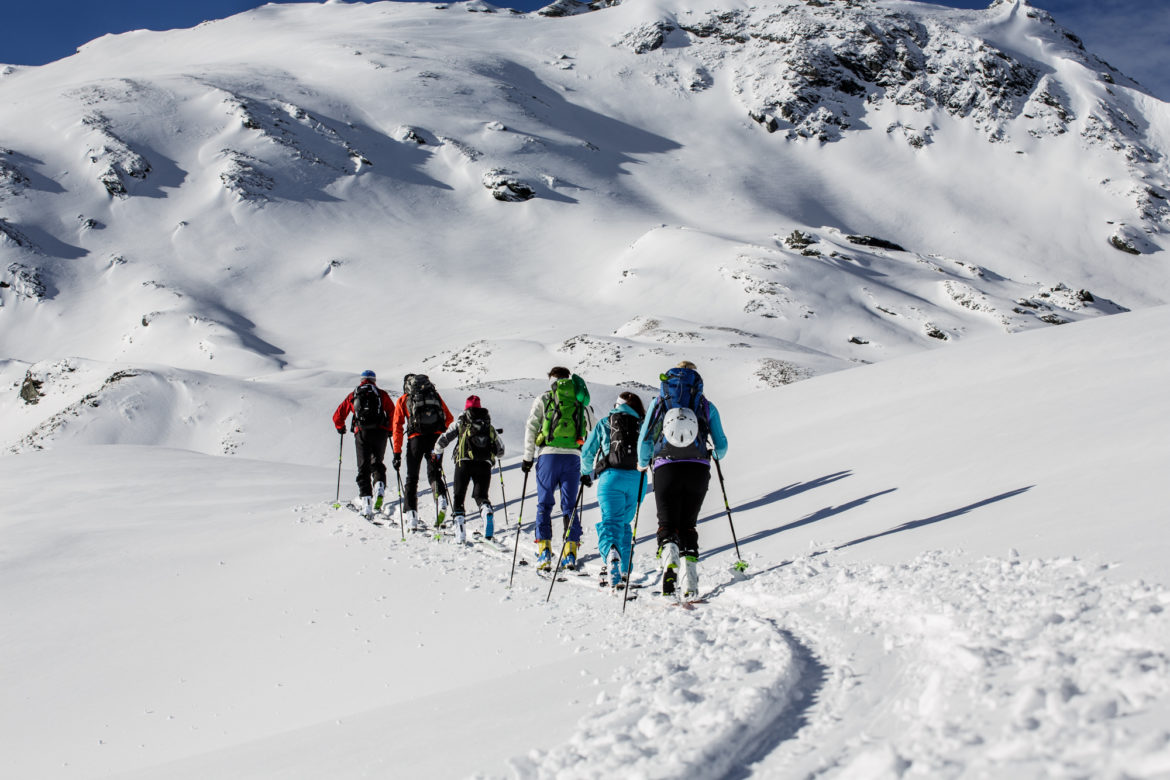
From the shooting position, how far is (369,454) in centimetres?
1203

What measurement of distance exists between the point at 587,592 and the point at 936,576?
3.06 meters

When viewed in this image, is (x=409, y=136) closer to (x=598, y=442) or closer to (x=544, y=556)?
(x=544, y=556)

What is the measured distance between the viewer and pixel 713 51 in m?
130

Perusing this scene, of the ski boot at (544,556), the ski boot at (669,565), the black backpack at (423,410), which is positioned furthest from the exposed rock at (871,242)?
the ski boot at (669,565)

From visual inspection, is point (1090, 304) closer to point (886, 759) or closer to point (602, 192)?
point (602, 192)

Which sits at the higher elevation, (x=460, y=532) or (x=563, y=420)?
(x=563, y=420)

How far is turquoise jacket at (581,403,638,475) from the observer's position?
782cm

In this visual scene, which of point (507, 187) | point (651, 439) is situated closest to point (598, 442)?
point (651, 439)

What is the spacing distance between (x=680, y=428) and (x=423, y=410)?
4.91 meters

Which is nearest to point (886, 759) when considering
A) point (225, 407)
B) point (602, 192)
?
point (225, 407)

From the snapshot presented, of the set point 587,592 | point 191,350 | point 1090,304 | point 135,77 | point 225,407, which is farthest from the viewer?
point 135,77

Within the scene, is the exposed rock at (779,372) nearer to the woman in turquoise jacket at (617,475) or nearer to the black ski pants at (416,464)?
the black ski pants at (416,464)

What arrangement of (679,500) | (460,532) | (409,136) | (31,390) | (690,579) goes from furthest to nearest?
(409,136), (31,390), (460,532), (679,500), (690,579)

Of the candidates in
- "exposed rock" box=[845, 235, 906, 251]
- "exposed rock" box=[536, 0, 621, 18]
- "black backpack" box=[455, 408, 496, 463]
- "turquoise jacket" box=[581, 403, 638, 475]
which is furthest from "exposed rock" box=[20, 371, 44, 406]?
"exposed rock" box=[536, 0, 621, 18]
